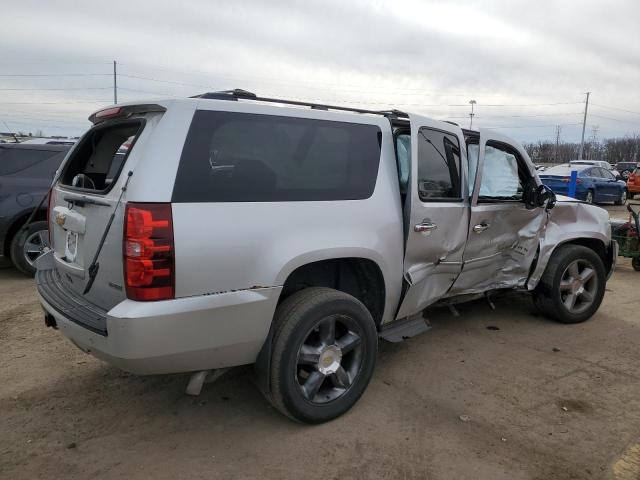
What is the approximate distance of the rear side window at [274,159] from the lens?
2.68 meters

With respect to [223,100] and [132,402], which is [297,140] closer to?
[223,100]

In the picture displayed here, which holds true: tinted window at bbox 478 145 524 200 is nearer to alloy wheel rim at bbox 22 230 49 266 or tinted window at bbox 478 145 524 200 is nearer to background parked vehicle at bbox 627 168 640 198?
alloy wheel rim at bbox 22 230 49 266

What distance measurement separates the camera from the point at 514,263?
4828 millimetres

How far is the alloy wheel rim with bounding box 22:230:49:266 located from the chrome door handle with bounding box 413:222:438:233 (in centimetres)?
516

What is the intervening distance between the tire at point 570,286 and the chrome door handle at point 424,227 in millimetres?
1943

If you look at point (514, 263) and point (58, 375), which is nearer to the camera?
point (58, 375)

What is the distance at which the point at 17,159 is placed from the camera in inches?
264

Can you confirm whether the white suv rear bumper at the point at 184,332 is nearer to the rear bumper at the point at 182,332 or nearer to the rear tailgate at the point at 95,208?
the rear bumper at the point at 182,332

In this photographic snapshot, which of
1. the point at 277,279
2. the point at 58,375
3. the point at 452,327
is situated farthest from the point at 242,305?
the point at 452,327

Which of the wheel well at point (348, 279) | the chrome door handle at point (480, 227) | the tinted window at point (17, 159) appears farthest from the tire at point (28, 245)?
the chrome door handle at point (480, 227)

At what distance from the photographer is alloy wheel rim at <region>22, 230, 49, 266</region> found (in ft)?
21.6

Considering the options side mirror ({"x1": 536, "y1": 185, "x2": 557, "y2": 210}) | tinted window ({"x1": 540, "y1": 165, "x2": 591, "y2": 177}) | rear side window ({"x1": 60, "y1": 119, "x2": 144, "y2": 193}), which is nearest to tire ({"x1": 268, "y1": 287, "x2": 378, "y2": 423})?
rear side window ({"x1": 60, "y1": 119, "x2": 144, "y2": 193})

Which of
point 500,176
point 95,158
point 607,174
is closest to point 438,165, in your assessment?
point 500,176

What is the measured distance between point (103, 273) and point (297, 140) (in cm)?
134
